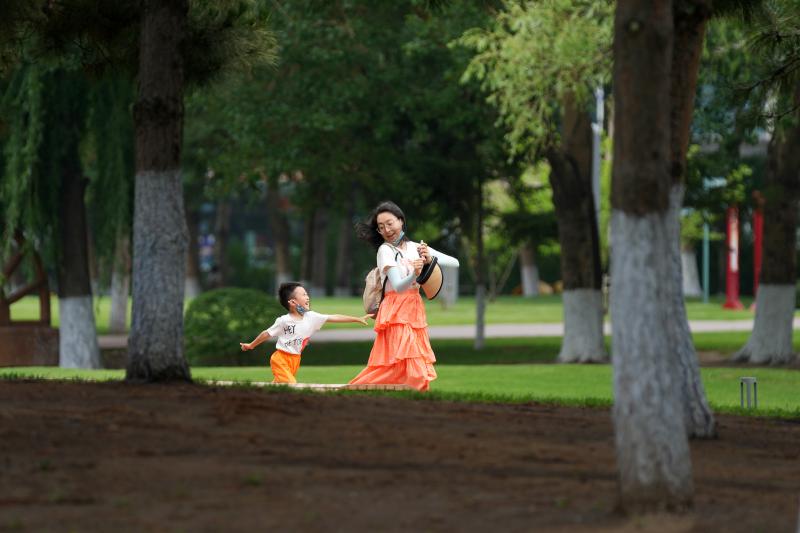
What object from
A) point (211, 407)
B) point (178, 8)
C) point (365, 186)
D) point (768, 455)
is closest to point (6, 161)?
point (365, 186)

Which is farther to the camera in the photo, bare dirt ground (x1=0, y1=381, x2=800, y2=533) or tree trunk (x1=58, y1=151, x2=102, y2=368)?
tree trunk (x1=58, y1=151, x2=102, y2=368)

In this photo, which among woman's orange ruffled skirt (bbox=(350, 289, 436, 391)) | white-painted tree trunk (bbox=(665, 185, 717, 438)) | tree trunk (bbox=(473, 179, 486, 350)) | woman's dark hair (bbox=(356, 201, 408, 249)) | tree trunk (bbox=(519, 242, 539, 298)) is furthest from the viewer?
tree trunk (bbox=(519, 242, 539, 298))

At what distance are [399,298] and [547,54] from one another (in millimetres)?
10813

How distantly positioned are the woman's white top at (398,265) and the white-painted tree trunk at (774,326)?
13.2 metres

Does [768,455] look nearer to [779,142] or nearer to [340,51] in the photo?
[779,142]

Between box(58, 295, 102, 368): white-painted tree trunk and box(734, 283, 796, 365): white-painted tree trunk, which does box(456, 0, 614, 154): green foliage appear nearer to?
box(734, 283, 796, 365): white-painted tree trunk

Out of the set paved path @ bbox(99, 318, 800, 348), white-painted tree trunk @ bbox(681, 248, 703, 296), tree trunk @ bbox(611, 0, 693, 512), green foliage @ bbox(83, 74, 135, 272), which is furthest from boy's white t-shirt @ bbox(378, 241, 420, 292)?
white-painted tree trunk @ bbox(681, 248, 703, 296)

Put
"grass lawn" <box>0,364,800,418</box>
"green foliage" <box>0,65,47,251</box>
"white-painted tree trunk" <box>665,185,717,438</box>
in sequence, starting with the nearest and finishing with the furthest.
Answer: "white-painted tree trunk" <box>665,185,717,438</box>
"grass lawn" <box>0,364,800,418</box>
"green foliage" <box>0,65,47,251</box>

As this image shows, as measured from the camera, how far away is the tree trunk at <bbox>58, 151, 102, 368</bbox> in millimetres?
24422

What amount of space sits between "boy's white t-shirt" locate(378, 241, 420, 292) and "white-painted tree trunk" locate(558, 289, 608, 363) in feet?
42.2

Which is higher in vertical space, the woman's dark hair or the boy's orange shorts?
the woman's dark hair

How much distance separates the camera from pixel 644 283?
734 cm

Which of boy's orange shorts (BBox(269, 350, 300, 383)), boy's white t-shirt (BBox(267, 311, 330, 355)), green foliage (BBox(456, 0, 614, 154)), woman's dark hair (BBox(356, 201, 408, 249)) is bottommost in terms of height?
boy's orange shorts (BBox(269, 350, 300, 383))

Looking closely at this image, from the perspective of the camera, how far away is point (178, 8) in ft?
40.3
